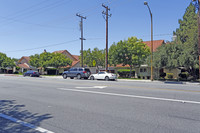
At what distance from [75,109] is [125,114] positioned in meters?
1.88

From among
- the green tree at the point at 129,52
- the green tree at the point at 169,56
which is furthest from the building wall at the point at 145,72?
the green tree at the point at 169,56

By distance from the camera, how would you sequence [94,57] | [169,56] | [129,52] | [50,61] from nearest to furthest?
1. [169,56]
2. [129,52]
3. [50,61]
4. [94,57]

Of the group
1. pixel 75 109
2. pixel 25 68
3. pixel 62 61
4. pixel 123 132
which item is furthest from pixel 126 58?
pixel 25 68

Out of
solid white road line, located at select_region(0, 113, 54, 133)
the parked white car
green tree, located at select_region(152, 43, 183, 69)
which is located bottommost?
solid white road line, located at select_region(0, 113, 54, 133)

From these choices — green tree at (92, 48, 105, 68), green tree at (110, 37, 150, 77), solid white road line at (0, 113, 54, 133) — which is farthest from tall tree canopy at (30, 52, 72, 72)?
solid white road line at (0, 113, 54, 133)

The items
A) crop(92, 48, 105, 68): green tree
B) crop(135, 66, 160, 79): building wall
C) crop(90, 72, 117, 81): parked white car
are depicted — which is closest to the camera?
crop(90, 72, 117, 81): parked white car

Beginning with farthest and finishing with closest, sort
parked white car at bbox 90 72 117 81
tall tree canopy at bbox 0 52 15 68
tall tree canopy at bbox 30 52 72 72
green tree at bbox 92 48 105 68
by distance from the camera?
tall tree canopy at bbox 0 52 15 68 < green tree at bbox 92 48 105 68 < tall tree canopy at bbox 30 52 72 72 < parked white car at bbox 90 72 117 81

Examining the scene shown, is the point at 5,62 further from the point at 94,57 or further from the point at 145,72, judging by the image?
the point at 145,72

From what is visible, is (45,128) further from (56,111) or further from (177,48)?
(177,48)

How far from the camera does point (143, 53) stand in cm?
2842

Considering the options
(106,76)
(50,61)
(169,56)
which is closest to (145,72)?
(106,76)

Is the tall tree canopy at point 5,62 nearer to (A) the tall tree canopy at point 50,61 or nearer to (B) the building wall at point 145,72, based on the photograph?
(A) the tall tree canopy at point 50,61

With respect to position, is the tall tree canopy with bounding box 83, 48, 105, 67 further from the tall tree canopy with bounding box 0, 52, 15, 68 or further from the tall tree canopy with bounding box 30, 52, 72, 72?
the tall tree canopy with bounding box 0, 52, 15, 68

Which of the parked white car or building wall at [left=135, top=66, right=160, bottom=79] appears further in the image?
building wall at [left=135, top=66, right=160, bottom=79]
